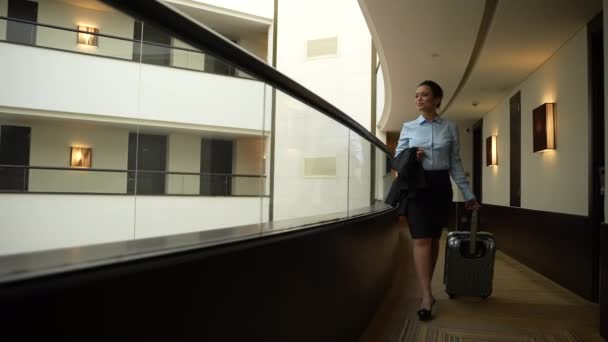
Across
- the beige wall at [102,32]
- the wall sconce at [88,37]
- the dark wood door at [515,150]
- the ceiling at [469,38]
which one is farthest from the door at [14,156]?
the dark wood door at [515,150]

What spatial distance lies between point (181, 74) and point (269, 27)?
457 inches

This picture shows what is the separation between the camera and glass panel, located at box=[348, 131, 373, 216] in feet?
8.91

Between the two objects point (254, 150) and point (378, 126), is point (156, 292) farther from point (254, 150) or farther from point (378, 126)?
point (378, 126)

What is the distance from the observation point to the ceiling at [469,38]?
3.75m

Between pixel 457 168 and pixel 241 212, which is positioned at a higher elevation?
pixel 457 168

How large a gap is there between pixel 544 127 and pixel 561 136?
0.34m

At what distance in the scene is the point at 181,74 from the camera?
108cm

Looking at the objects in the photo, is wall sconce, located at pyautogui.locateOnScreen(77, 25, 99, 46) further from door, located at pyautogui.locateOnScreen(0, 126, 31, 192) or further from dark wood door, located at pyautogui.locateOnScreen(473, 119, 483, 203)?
dark wood door, located at pyautogui.locateOnScreen(473, 119, 483, 203)

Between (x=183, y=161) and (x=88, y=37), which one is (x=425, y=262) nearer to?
(x=183, y=161)

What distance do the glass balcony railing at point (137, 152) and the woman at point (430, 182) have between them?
1317 mm

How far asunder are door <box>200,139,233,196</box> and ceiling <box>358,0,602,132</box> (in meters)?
3.19


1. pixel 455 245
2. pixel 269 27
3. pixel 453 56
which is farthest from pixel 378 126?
pixel 455 245

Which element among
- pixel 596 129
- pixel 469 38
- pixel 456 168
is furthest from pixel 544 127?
pixel 456 168

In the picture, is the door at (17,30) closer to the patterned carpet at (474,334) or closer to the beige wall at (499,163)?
the patterned carpet at (474,334)
